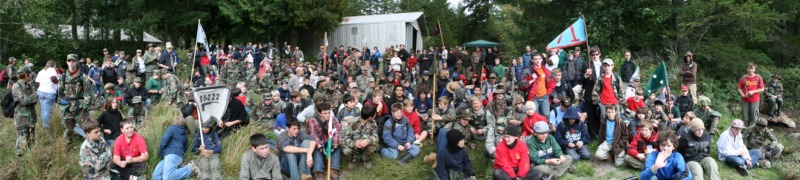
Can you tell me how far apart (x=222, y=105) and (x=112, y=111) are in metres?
2.42

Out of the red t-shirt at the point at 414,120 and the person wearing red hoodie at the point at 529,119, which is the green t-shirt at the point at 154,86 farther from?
the person wearing red hoodie at the point at 529,119

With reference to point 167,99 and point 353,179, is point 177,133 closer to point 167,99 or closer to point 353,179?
point 353,179

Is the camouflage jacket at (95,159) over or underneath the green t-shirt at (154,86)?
underneath

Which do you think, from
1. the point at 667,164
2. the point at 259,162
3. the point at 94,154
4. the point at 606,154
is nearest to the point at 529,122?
the point at 606,154

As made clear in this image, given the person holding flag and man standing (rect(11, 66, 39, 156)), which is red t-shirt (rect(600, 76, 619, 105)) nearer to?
the person holding flag

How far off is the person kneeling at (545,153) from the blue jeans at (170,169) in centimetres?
497

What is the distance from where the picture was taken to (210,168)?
24.0ft

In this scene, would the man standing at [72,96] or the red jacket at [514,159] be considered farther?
the man standing at [72,96]

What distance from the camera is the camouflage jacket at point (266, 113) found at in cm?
953

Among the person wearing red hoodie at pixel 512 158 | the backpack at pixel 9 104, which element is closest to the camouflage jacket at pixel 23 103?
the backpack at pixel 9 104

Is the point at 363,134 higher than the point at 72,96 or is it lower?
lower

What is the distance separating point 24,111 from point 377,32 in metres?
22.7

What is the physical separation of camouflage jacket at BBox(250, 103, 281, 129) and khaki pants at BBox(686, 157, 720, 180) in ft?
22.6

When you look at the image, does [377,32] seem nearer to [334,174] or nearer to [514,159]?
[334,174]
